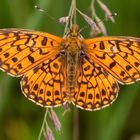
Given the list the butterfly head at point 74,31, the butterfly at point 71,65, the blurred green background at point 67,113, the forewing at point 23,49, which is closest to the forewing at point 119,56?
the butterfly at point 71,65

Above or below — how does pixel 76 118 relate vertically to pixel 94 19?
below

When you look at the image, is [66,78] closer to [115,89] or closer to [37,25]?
[115,89]

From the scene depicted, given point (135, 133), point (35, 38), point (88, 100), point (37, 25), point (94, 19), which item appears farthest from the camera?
point (135, 133)

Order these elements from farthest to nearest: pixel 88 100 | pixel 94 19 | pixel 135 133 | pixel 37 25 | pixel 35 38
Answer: pixel 135 133, pixel 37 25, pixel 94 19, pixel 35 38, pixel 88 100

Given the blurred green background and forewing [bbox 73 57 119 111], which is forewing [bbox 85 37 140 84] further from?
the blurred green background

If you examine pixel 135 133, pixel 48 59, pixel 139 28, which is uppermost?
pixel 48 59

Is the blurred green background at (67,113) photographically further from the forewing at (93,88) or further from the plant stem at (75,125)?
the forewing at (93,88)

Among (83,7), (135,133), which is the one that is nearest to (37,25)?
(83,7)
